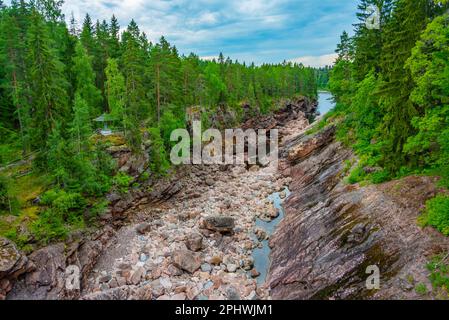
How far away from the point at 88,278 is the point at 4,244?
18.0ft

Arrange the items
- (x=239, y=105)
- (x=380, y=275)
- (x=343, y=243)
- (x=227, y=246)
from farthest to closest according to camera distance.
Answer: (x=239, y=105)
(x=227, y=246)
(x=343, y=243)
(x=380, y=275)

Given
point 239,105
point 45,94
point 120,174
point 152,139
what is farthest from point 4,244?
point 239,105

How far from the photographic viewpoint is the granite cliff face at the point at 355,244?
11.6 metres

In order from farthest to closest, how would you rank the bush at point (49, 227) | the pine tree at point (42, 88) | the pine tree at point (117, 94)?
the pine tree at point (117, 94)
the pine tree at point (42, 88)
the bush at point (49, 227)

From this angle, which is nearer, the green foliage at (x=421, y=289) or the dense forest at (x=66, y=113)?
the green foliage at (x=421, y=289)

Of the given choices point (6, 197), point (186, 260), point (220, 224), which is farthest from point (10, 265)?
point (220, 224)

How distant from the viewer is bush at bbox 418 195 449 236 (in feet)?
38.2

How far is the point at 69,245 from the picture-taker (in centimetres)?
1906

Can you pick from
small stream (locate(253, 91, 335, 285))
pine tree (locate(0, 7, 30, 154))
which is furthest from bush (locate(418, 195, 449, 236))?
pine tree (locate(0, 7, 30, 154))

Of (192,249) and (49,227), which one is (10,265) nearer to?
(49,227)

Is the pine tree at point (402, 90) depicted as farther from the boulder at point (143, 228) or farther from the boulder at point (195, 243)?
the boulder at point (143, 228)

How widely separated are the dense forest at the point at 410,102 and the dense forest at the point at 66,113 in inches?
860

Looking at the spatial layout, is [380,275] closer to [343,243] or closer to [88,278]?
[343,243]

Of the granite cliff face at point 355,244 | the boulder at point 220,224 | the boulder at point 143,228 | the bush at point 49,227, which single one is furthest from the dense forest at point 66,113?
the granite cliff face at point 355,244
